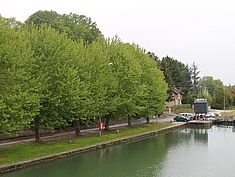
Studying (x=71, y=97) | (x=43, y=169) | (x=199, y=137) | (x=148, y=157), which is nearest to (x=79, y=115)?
(x=71, y=97)

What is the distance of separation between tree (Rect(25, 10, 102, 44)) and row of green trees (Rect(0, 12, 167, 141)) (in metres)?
15.7

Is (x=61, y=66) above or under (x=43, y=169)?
above

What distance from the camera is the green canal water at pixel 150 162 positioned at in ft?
92.4

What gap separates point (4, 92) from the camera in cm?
2905

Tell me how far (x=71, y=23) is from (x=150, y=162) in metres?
46.7

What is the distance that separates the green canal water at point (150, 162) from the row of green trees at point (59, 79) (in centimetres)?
454

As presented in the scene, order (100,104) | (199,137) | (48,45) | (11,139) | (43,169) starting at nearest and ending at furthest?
(43,169)
(48,45)
(11,139)
(100,104)
(199,137)

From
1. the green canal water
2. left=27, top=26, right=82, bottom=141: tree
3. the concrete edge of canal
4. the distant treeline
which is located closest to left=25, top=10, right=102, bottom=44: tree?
the distant treeline

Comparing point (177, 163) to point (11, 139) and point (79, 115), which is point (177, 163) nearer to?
point (79, 115)

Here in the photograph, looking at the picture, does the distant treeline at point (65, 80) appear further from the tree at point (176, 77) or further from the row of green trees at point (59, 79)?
the tree at point (176, 77)

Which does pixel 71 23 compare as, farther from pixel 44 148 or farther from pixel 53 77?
pixel 44 148

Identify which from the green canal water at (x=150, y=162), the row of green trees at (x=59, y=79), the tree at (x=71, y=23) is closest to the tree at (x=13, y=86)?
the row of green trees at (x=59, y=79)

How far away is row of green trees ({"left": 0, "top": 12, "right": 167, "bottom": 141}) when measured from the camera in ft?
96.7

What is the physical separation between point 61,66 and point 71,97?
310 centimetres
